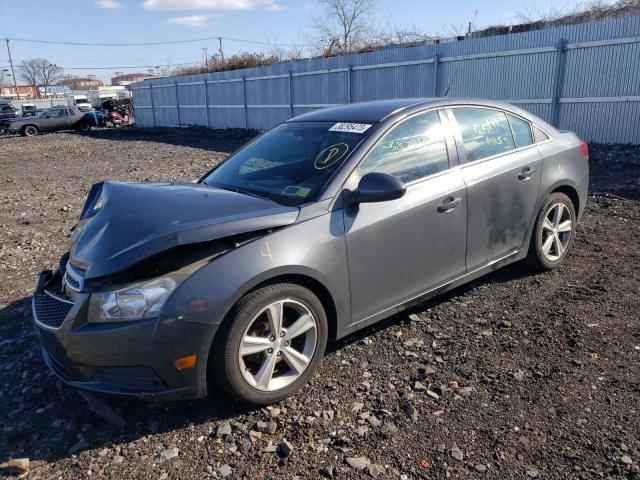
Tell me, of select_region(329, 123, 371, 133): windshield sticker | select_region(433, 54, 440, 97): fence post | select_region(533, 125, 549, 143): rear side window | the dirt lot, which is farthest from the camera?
select_region(433, 54, 440, 97): fence post

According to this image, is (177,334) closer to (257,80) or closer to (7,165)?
(7,165)

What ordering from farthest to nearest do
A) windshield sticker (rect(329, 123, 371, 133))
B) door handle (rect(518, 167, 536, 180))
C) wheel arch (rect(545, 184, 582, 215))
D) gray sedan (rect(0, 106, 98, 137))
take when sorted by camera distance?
1. gray sedan (rect(0, 106, 98, 137))
2. wheel arch (rect(545, 184, 582, 215))
3. door handle (rect(518, 167, 536, 180))
4. windshield sticker (rect(329, 123, 371, 133))

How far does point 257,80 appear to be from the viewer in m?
22.7

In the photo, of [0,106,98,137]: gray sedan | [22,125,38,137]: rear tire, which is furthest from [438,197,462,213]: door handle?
[22,125,38,137]: rear tire

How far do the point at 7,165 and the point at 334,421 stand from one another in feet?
56.7

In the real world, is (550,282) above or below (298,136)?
below

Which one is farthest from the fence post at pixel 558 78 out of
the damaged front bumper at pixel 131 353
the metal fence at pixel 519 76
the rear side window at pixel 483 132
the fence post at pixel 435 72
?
the damaged front bumper at pixel 131 353

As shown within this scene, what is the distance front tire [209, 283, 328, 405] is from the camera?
110 inches

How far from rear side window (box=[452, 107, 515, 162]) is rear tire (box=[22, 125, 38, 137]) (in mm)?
32953

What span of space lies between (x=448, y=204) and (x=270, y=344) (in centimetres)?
166

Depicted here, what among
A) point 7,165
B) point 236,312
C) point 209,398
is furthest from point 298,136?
point 7,165

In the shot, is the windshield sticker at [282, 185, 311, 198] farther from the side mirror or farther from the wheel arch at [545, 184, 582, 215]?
the wheel arch at [545, 184, 582, 215]

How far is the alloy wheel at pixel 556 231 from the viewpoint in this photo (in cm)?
471

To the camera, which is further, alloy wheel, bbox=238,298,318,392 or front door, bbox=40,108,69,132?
front door, bbox=40,108,69,132
